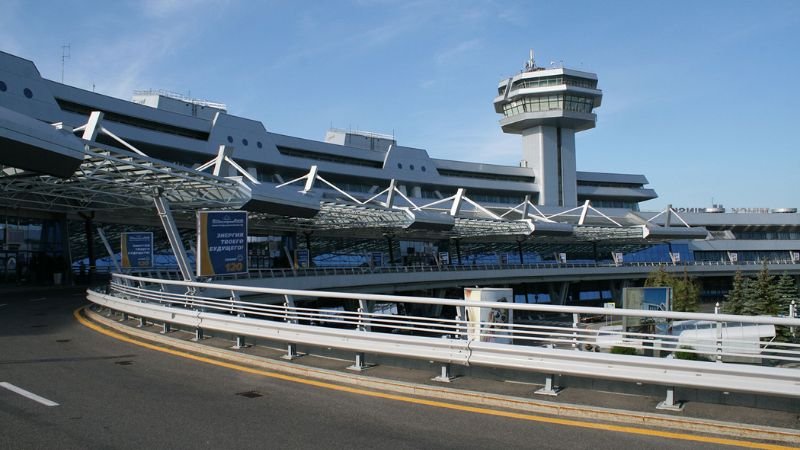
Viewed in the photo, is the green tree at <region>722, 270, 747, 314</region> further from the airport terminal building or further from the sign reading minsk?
the sign reading minsk

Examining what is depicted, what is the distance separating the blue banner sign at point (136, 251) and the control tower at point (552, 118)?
94613 millimetres

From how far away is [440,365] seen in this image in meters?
8.92

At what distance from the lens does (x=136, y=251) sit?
26406 millimetres

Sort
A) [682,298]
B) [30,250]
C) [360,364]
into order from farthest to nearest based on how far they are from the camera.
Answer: [682,298]
[30,250]
[360,364]

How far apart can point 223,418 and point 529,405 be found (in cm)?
330

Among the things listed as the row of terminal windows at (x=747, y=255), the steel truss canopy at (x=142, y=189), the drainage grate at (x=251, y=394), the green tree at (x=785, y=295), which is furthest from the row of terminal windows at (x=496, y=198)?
the drainage grate at (x=251, y=394)

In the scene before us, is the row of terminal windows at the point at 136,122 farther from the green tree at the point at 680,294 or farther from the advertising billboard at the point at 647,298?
the advertising billboard at the point at 647,298

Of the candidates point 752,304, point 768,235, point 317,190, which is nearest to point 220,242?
point 752,304

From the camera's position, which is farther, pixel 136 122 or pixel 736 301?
pixel 136 122

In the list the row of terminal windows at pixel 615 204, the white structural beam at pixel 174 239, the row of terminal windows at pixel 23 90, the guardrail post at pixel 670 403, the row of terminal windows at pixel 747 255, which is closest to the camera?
the guardrail post at pixel 670 403

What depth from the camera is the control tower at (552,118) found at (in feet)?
380

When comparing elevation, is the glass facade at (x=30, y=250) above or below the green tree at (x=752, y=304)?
above

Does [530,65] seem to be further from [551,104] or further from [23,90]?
[23,90]

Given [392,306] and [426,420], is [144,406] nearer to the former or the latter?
[426,420]
